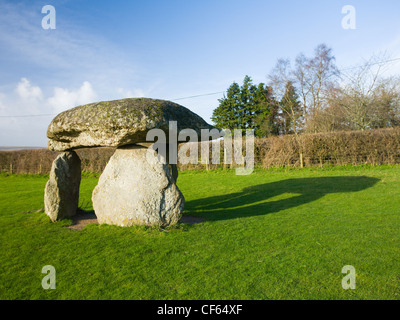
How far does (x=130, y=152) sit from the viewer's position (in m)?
7.19

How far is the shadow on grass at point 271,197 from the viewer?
8.98 metres

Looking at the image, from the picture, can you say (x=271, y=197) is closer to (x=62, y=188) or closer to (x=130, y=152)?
(x=130, y=152)

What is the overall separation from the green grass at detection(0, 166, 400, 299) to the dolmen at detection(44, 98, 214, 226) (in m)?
0.44

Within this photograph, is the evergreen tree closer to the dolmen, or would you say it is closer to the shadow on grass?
the shadow on grass

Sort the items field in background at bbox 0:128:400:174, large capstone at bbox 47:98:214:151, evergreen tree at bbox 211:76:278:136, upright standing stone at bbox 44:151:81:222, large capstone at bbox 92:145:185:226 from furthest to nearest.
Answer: evergreen tree at bbox 211:76:278:136, field in background at bbox 0:128:400:174, upright standing stone at bbox 44:151:81:222, large capstone at bbox 92:145:185:226, large capstone at bbox 47:98:214:151

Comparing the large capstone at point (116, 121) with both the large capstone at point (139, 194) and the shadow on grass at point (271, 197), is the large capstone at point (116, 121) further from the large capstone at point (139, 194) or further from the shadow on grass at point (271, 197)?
the shadow on grass at point (271, 197)

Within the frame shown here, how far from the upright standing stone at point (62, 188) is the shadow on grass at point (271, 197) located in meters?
3.49

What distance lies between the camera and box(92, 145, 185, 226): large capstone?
664cm

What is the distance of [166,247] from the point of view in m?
5.56

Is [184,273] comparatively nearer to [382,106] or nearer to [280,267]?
[280,267]

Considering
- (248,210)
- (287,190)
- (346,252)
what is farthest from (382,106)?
(346,252)

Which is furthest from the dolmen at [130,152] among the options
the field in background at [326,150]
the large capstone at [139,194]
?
the field in background at [326,150]

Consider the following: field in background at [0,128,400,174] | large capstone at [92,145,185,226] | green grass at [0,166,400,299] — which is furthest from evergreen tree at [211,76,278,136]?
large capstone at [92,145,185,226]

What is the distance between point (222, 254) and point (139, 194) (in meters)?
2.54
